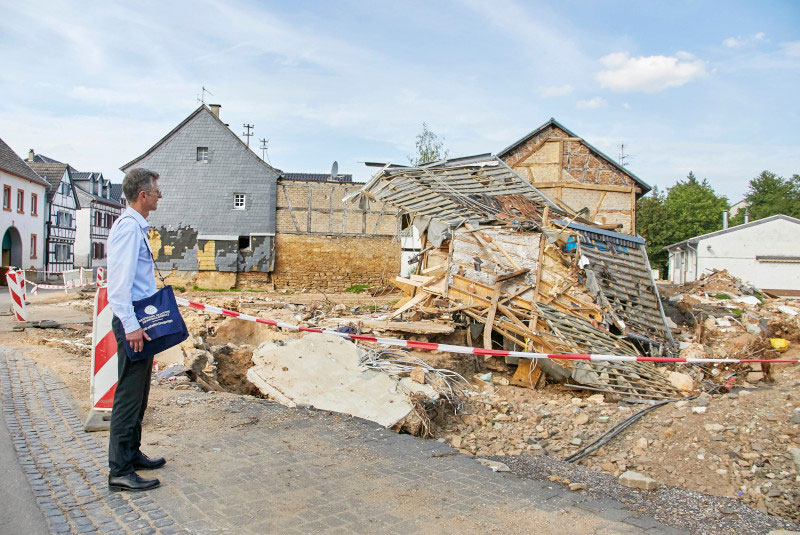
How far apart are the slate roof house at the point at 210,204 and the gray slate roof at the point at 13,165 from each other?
8751mm

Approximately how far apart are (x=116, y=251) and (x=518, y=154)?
1873 cm

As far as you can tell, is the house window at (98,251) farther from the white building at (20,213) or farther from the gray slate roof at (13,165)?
the gray slate roof at (13,165)

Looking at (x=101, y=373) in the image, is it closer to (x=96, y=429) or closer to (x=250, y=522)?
(x=96, y=429)

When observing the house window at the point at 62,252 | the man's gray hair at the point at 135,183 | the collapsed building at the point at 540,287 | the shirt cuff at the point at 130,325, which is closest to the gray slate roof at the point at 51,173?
the house window at the point at 62,252

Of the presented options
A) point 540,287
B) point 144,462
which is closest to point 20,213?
point 540,287

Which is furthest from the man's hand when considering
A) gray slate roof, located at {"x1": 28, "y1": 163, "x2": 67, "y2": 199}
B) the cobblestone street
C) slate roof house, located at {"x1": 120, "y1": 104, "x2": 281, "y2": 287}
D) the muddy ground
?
gray slate roof, located at {"x1": 28, "y1": 163, "x2": 67, "y2": 199}

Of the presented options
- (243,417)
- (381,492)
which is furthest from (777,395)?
(243,417)

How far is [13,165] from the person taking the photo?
34.2 meters

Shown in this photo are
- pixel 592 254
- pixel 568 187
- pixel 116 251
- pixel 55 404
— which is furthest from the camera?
pixel 568 187

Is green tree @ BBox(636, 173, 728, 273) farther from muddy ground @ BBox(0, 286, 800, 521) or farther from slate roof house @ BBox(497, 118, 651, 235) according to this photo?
muddy ground @ BBox(0, 286, 800, 521)

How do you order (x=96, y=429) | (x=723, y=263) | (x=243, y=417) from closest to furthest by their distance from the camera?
1. (x=96, y=429)
2. (x=243, y=417)
3. (x=723, y=263)

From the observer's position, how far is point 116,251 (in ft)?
12.6

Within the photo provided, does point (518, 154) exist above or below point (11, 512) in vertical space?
above

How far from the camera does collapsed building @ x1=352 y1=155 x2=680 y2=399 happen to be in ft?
32.4
